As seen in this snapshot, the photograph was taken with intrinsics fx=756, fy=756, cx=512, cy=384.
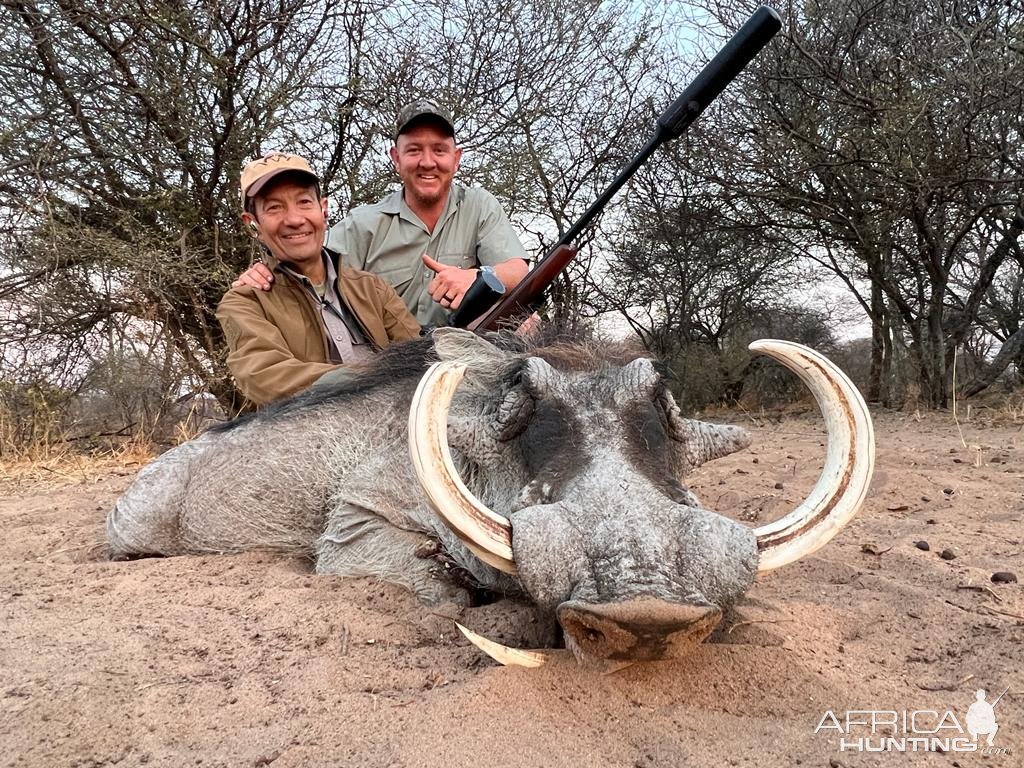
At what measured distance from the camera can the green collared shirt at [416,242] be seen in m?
4.68

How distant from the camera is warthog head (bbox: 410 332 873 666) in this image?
4.66 ft

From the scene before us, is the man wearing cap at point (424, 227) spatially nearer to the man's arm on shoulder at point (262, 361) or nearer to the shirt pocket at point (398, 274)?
the shirt pocket at point (398, 274)

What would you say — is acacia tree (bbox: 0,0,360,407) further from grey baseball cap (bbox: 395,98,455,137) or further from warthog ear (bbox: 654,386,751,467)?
warthog ear (bbox: 654,386,751,467)

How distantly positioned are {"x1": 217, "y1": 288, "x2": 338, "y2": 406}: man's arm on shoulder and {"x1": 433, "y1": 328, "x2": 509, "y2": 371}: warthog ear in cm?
92

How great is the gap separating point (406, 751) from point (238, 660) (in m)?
0.68

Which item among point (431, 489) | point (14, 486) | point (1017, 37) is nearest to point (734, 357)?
point (1017, 37)

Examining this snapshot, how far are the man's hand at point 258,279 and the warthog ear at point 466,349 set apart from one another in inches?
52.8

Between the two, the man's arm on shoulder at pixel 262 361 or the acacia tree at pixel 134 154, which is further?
the acacia tree at pixel 134 154

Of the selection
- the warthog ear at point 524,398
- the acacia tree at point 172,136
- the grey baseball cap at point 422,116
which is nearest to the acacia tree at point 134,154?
the acacia tree at point 172,136

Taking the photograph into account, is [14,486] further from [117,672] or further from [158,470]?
[117,672]

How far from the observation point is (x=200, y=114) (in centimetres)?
627

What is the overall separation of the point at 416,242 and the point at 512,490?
286 cm

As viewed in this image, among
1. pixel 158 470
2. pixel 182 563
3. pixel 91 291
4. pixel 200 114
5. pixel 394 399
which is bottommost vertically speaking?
pixel 182 563

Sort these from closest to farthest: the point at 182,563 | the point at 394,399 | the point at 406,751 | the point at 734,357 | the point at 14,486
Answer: the point at 406,751 < the point at 182,563 < the point at 394,399 < the point at 14,486 < the point at 734,357
